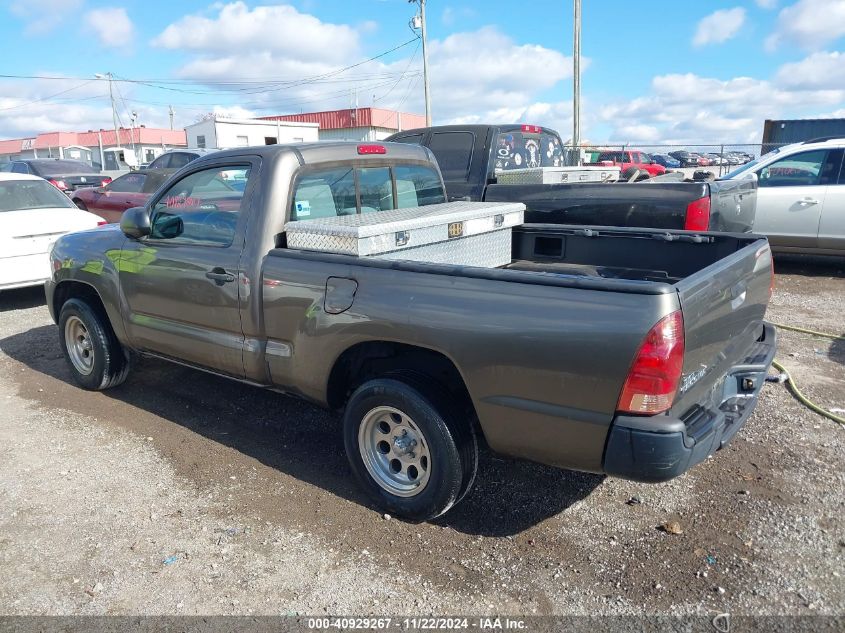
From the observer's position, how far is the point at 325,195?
4.02 meters

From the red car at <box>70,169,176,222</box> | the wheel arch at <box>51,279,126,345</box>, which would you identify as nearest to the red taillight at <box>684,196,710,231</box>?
the wheel arch at <box>51,279,126,345</box>

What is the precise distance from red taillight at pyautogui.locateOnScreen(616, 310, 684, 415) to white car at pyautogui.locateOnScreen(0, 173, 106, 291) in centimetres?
711

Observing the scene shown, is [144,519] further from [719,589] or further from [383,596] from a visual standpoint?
[719,589]

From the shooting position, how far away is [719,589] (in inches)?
109

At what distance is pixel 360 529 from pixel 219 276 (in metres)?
1.69

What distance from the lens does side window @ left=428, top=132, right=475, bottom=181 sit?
7703 millimetres

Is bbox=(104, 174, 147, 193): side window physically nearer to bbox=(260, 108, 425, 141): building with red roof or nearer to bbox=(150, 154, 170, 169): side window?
bbox=(150, 154, 170, 169): side window

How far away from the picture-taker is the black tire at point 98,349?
196 inches

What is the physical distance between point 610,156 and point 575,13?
22.6 feet

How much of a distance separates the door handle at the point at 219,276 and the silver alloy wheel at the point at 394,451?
1210mm

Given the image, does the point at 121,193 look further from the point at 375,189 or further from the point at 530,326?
the point at 530,326

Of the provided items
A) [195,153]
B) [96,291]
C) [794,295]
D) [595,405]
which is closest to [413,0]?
[195,153]

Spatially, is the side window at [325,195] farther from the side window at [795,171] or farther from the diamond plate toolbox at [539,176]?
the side window at [795,171]

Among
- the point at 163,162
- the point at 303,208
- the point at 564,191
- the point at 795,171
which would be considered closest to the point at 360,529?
the point at 303,208
